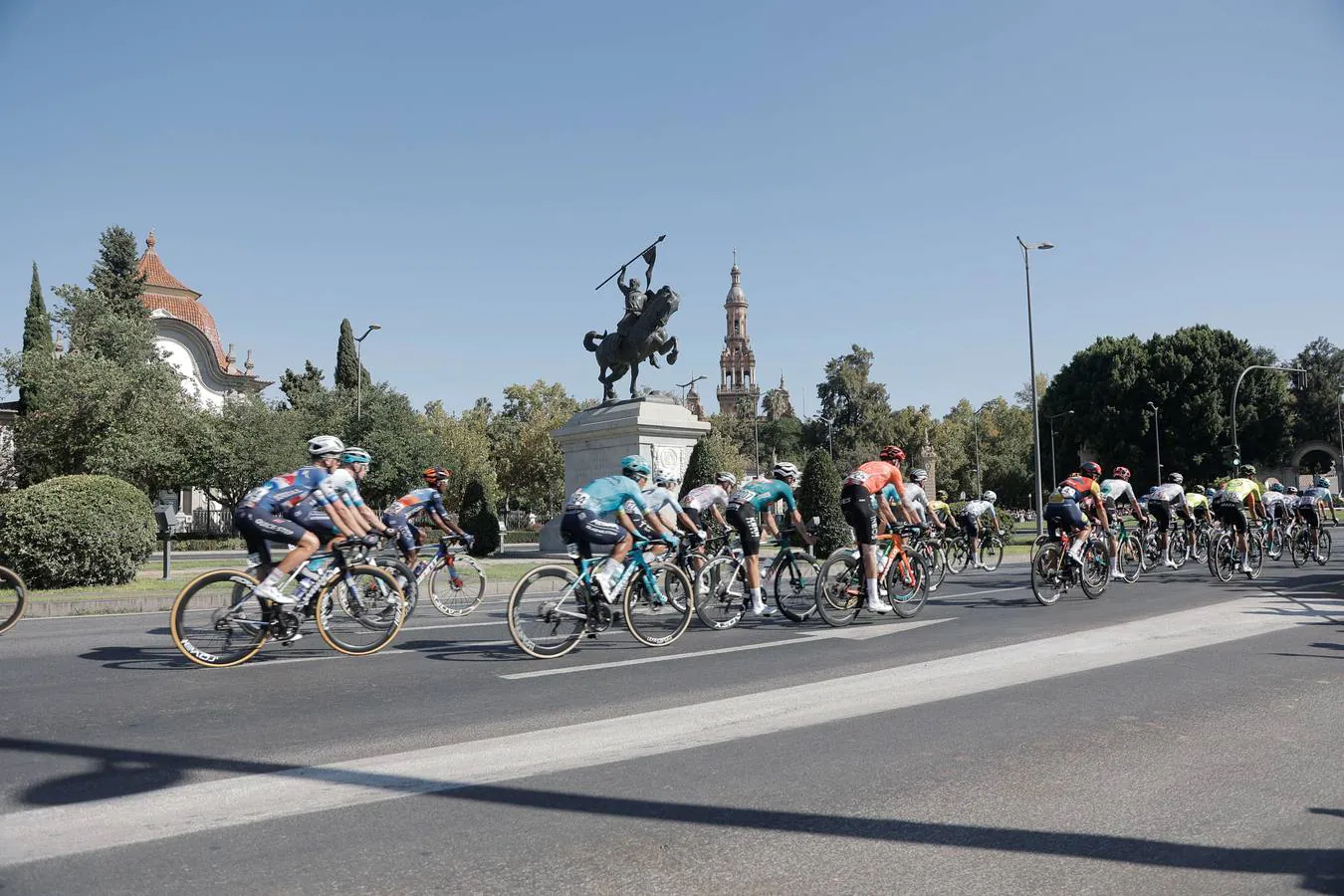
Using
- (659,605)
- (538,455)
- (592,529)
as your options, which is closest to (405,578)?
(592,529)

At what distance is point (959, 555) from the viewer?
66.6ft

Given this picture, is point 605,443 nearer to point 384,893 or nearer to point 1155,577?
point 1155,577

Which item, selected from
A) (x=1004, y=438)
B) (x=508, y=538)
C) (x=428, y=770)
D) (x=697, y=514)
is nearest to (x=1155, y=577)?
(x=697, y=514)

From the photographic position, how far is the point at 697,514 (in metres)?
12.2

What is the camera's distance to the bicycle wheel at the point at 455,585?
42.3 ft

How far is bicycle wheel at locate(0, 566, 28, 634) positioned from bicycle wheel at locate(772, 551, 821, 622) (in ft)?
27.2

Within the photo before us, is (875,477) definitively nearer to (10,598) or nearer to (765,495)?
(765,495)

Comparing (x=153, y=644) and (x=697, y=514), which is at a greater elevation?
(x=697, y=514)

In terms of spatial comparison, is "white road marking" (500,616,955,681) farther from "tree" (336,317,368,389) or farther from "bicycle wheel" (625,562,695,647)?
"tree" (336,317,368,389)

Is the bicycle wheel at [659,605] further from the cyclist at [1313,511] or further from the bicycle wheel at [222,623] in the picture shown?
the cyclist at [1313,511]

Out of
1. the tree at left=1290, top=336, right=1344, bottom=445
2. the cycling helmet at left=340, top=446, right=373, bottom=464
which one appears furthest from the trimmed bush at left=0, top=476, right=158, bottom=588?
the tree at left=1290, top=336, right=1344, bottom=445

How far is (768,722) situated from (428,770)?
6.94 feet

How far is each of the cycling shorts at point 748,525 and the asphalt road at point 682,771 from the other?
190 centimetres

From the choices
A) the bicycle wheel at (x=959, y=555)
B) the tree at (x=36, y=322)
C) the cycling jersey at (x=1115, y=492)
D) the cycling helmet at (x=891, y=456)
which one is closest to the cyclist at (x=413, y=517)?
the cycling helmet at (x=891, y=456)
